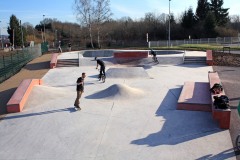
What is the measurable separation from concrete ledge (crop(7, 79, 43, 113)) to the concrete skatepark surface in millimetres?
295

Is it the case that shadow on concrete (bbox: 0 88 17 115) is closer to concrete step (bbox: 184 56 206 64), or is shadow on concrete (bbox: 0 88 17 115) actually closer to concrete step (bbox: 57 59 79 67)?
concrete step (bbox: 57 59 79 67)

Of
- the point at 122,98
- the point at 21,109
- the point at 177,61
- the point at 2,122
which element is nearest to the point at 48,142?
the point at 2,122

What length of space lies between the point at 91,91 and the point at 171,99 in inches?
173

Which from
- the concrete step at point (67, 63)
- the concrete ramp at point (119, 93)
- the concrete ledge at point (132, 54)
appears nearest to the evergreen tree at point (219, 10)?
the concrete ledge at point (132, 54)

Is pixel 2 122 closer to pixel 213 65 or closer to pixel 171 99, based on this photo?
pixel 171 99

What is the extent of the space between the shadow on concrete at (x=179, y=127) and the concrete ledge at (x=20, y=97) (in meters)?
5.74

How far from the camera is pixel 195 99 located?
12.3 meters

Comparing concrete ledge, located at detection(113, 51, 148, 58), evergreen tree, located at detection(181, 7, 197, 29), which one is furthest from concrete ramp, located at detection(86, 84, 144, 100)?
evergreen tree, located at detection(181, 7, 197, 29)

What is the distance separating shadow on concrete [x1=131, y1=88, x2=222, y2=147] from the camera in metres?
9.02

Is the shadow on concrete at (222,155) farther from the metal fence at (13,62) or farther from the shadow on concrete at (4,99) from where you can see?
the metal fence at (13,62)

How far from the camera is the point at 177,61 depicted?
87.4 feet

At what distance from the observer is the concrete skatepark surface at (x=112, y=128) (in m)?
8.32

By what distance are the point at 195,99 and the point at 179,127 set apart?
8.74ft

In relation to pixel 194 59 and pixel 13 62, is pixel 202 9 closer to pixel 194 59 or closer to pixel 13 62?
pixel 194 59
